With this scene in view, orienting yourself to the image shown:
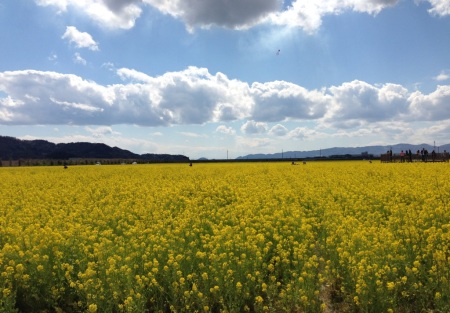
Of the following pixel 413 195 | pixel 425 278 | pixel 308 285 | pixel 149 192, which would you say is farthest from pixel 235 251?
pixel 149 192

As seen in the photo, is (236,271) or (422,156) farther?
(422,156)

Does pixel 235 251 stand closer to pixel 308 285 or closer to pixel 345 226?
pixel 308 285

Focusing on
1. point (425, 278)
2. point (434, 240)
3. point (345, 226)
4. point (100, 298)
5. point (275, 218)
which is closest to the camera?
point (100, 298)

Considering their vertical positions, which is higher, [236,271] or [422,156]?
[422,156]

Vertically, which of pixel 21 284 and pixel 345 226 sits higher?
pixel 345 226

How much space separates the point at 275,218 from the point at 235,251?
2659 mm

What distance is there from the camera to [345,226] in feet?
29.8

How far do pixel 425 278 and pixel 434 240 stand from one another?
1446mm

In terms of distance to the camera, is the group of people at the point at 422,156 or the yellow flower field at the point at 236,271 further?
the group of people at the point at 422,156

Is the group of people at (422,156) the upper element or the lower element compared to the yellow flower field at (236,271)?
upper

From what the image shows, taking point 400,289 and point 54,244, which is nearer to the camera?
point 400,289

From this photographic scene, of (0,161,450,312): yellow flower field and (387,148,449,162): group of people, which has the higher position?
(387,148,449,162): group of people

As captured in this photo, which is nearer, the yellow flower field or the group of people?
the yellow flower field

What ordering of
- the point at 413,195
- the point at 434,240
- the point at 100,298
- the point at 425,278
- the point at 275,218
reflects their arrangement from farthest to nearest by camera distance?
the point at 413,195 < the point at 275,218 < the point at 434,240 < the point at 425,278 < the point at 100,298
